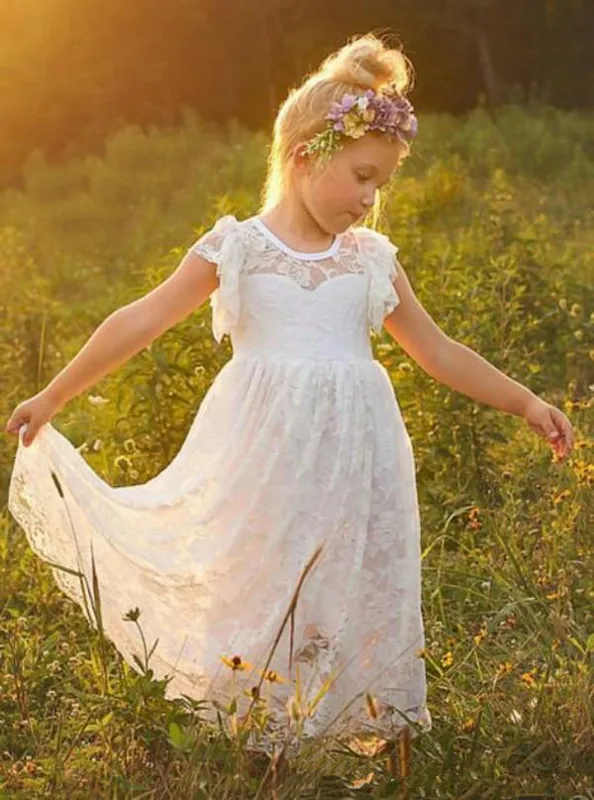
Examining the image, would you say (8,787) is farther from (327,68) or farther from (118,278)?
(118,278)

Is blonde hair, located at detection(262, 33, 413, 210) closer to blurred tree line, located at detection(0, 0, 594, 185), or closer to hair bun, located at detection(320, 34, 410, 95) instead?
hair bun, located at detection(320, 34, 410, 95)

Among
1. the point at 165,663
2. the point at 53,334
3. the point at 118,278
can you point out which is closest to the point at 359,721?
the point at 165,663

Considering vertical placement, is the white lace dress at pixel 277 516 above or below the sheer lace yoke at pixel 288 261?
below

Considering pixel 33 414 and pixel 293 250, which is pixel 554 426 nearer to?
pixel 293 250

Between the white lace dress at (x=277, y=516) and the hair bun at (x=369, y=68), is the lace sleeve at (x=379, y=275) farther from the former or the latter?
the hair bun at (x=369, y=68)

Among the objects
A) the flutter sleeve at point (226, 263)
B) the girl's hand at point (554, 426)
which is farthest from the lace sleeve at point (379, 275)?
the girl's hand at point (554, 426)

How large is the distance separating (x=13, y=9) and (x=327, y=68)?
12561 millimetres

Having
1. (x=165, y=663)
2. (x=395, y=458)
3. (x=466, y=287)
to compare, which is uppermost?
(x=466, y=287)

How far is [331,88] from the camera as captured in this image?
3182 millimetres

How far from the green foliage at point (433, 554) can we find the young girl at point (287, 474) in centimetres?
11

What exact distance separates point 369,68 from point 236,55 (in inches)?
516

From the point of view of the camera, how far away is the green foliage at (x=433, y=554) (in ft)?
9.59

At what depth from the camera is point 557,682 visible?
3.21 metres

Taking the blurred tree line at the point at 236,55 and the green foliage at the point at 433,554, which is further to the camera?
the blurred tree line at the point at 236,55
